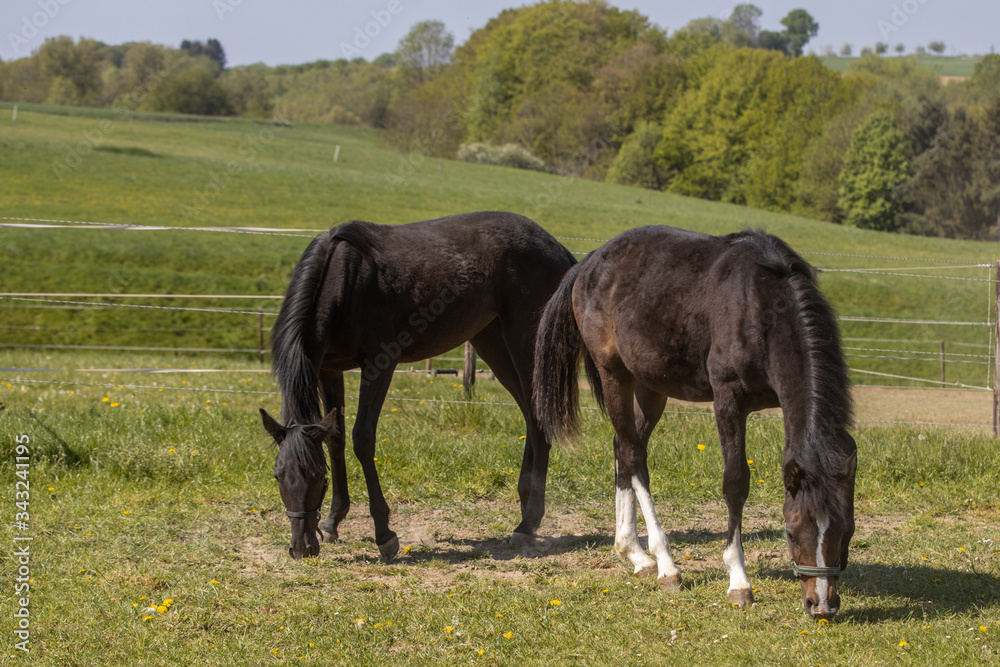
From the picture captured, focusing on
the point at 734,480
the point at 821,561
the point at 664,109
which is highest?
the point at 664,109

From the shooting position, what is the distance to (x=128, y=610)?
394cm

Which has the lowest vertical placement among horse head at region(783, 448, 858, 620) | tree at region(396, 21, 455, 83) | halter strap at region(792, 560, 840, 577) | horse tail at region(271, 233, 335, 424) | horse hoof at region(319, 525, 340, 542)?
horse hoof at region(319, 525, 340, 542)

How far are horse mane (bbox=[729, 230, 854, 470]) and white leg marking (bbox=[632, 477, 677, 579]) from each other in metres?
1.20

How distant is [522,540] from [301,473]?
5.19 ft

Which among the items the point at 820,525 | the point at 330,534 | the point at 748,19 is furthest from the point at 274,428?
the point at 748,19

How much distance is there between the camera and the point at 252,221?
30.8m

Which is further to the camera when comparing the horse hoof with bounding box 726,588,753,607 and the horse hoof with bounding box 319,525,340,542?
the horse hoof with bounding box 319,525,340,542

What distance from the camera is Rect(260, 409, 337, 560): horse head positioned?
4445mm

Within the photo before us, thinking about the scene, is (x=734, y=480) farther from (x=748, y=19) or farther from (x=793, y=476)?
(x=748, y=19)

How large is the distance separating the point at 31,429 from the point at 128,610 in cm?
343

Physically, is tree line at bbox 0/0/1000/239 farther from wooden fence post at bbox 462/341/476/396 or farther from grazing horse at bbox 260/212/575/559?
grazing horse at bbox 260/212/575/559

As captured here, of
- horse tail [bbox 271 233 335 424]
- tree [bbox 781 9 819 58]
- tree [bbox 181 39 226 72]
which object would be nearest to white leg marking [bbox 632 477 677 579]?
horse tail [bbox 271 233 335 424]

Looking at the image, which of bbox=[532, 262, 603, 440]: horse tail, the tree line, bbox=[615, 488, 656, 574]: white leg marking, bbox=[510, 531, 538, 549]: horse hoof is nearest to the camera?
bbox=[615, 488, 656, 574]: white leg marking

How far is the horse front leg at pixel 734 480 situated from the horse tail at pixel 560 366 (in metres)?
1.28
